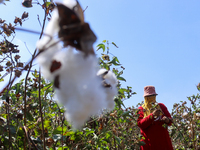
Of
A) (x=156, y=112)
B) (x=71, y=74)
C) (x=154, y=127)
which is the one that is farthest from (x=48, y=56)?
(x=154, y=127)

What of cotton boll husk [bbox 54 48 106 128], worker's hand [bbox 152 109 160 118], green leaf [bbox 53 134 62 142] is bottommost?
cotton boll husk [bbox 54 48 106 128]

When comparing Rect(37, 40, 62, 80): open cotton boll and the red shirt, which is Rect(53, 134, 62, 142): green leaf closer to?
Rect(37, 40, 62, 80): open cotton boll

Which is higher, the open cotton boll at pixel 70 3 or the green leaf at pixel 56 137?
the open cotton boll at pixel 70 3

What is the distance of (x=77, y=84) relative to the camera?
0.37 meters

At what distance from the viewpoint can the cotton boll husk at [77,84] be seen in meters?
0.37

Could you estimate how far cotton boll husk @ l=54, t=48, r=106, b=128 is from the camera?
370 mm

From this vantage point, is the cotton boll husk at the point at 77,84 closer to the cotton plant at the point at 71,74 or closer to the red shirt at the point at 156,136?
the cotton plant at the point at 71,74

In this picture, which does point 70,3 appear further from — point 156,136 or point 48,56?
point 156,136

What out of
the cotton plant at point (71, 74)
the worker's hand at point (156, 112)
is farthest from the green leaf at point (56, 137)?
the worker's hand at point (156, 112)

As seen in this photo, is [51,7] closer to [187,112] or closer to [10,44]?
[10,44]

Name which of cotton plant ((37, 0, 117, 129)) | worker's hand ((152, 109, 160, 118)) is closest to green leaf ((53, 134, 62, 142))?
cotton plant ((37, 0, 117, 129))

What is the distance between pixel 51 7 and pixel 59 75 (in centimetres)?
128

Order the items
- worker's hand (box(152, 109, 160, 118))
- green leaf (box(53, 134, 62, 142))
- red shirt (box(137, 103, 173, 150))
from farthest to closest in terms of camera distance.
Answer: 1. red shirt (box(137, 103, 173, 150))
2. worker's hand (box(152, 109, 160, 118))
3. green leaf (box(53, 134, 62, 142))

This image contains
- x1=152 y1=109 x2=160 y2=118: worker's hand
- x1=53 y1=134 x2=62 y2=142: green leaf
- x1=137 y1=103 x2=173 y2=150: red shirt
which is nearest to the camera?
x1=53 y1=134 x2=62 y2=142: green leaf
